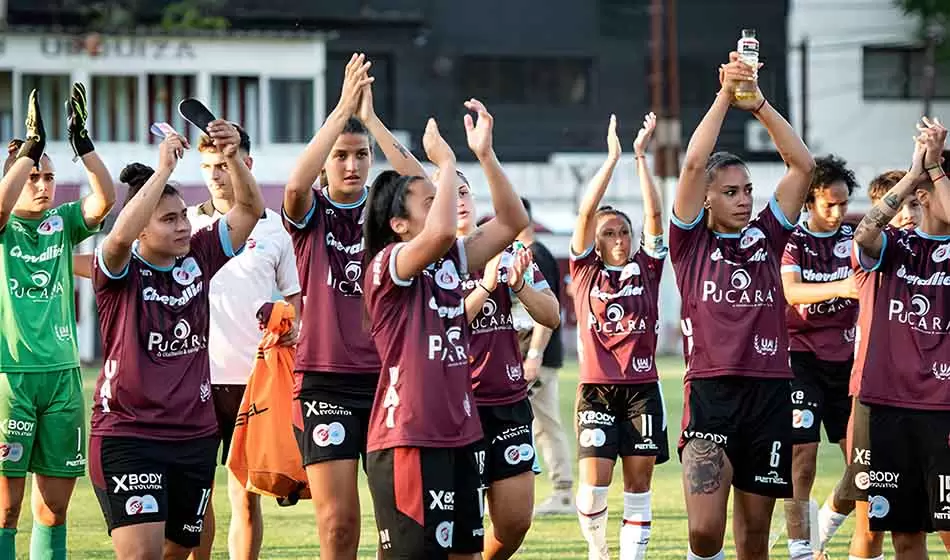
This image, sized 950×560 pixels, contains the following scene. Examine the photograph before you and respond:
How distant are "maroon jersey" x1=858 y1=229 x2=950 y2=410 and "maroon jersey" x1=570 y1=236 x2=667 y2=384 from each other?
1932 millimetres

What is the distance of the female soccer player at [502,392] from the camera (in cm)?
832

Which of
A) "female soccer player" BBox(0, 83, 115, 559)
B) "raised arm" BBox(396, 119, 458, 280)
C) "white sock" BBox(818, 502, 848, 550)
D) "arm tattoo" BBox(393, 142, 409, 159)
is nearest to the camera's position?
"raised arm" BBox(396, 119, 458, 280)

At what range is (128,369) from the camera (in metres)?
7.29

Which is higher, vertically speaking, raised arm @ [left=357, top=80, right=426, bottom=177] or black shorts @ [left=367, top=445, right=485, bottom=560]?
raised arm @ [left=357, top=80, right=426, bottom=177]

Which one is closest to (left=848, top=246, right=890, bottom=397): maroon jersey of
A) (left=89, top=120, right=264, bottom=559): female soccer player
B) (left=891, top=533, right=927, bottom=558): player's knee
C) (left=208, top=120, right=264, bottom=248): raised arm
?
(left=891, top=533, right=927, bottom=558): player's knee

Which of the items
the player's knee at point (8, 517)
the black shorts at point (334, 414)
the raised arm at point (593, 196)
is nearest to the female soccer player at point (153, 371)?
the black shorts at point (334, 414)

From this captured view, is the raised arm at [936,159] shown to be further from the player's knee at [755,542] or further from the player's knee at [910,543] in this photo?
the player's knee at [755,542]

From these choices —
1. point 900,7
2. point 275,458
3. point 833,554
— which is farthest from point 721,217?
point 900,7

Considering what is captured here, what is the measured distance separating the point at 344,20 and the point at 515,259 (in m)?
37.5

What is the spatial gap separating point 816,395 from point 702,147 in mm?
2746

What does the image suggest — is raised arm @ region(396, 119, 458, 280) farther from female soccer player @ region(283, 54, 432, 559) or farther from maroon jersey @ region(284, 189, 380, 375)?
maroon jersey @ region(284, 189, 380, 375)

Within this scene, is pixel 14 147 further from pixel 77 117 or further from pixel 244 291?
pixel 244 291

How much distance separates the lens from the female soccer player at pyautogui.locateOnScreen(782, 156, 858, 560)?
9.58 metres

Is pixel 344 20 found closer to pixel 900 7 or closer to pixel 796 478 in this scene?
pixel 900 7
